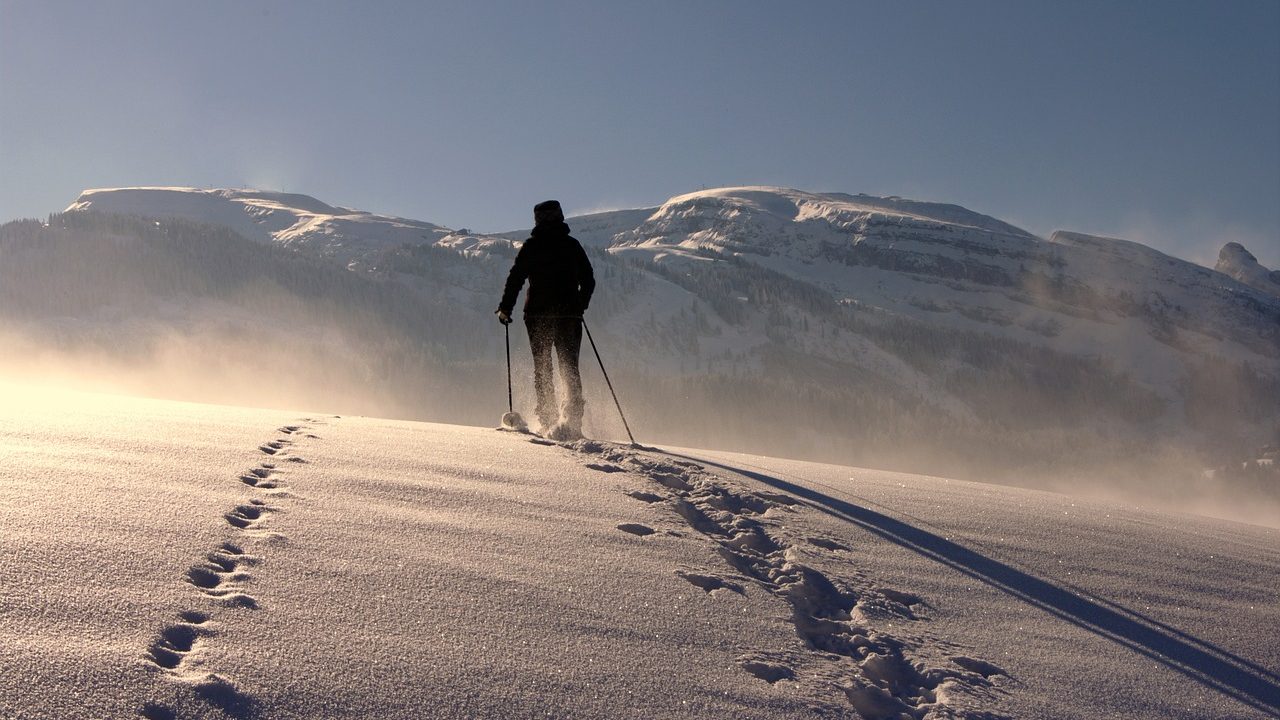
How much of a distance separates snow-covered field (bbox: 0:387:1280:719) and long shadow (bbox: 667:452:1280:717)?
0.02 m

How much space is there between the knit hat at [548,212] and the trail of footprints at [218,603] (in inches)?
225

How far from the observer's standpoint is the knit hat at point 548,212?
10039 mm

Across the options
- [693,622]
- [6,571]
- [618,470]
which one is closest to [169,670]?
[6,571]

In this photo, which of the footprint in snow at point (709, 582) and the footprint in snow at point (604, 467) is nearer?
the footprint in snow at point (709, 582)

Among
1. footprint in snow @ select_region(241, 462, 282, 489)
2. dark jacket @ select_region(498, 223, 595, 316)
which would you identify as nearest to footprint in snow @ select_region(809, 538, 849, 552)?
footprint in snow @ select_region(241, 462, 282, 489)

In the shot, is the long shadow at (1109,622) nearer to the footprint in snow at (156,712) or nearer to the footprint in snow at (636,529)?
the footprint in snow at (636,529)

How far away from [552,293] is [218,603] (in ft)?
24.1

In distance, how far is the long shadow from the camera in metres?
3.52

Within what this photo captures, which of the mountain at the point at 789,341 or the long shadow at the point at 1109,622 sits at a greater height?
the mountain at the point at 789,341

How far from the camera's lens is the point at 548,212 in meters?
10.0

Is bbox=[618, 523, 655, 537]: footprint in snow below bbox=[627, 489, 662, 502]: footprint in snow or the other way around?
below

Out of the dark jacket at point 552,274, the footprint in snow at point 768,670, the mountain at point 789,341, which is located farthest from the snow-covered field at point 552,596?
the mountain at point 789,341

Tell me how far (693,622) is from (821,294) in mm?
107094

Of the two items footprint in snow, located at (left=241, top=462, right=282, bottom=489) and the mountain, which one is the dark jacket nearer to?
footprint in snow, located at (left=241, top=462, right=282, bottom=489)
